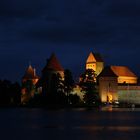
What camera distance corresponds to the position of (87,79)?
86688mm

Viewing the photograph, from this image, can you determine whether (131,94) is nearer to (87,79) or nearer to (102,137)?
(87,79)

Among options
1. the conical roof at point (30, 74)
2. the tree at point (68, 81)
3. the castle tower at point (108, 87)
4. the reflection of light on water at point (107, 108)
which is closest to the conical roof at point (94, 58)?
the castle tower at point (108, 87)

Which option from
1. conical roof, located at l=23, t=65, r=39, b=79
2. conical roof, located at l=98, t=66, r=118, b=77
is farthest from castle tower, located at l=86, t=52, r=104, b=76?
conical roof, located at l=23, t=65, r=39, b=79

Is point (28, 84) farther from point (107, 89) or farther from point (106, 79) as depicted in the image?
→ point (107, 89)

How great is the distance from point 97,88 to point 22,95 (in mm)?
14690

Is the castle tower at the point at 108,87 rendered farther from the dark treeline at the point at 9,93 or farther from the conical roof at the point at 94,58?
the dark treeline at the point at 9,93

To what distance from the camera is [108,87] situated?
3383 inches

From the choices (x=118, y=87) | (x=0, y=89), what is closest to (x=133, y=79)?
(x=118, y=87)

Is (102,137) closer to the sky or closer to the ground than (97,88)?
closer to the ground

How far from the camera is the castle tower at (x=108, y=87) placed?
3366 inches

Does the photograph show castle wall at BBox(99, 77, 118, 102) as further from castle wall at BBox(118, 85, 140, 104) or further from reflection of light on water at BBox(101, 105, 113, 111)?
reflection of light on water at BBox(101, 105, 113, 111)

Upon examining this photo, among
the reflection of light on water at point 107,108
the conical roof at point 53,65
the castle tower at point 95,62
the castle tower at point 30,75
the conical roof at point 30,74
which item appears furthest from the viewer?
the conical roof at point 30,74

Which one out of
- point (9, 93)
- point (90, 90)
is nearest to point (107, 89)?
point (90, 90)

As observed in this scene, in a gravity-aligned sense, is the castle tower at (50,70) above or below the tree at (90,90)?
above
